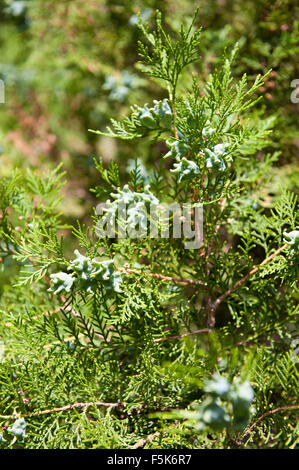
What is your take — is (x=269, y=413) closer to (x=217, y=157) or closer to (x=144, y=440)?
(x=144, y=440)

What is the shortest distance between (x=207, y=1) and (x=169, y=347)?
3.08ft

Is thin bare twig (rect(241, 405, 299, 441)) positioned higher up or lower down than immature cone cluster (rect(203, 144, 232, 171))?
lower down

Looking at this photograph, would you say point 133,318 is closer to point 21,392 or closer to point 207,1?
point 21,392

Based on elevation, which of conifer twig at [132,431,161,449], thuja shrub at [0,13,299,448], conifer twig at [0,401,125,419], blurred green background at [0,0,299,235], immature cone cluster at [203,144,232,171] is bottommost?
conifer twig at [132,431,161,449]

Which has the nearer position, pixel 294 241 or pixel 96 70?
pixel 294 241

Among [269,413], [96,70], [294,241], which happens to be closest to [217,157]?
[294,241]

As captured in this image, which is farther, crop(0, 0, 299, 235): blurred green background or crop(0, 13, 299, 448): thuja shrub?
crop(0, 0, 299, 235): blurred green background

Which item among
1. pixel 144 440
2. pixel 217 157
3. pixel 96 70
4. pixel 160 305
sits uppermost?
pixel 96 70

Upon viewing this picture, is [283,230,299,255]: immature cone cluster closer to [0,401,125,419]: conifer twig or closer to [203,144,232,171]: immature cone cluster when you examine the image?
[203,144,232,171]: immature cone cluster

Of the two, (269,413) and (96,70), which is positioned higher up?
(96,70)

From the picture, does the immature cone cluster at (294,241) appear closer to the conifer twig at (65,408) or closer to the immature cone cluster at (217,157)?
the immature cone cluster at (217,157)

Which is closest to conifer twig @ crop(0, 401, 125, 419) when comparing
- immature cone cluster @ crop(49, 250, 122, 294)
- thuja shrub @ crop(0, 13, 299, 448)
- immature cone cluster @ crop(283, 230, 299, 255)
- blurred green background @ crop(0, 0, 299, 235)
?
thuja shrub @ crop(0, 13, 299, 448)

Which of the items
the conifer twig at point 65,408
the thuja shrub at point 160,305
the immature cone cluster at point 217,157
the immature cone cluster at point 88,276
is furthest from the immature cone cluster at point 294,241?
the conifer twig at point 65,408
